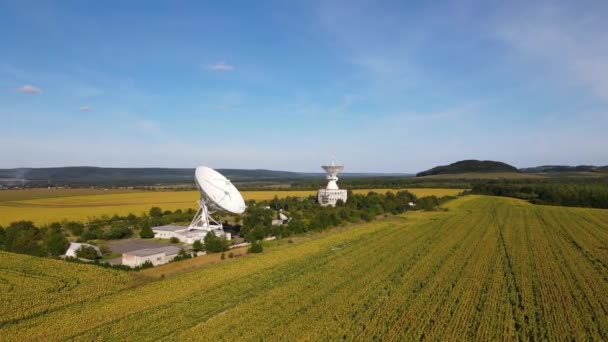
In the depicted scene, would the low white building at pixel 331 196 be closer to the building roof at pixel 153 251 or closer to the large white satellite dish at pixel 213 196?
the large white satellite dish at pixel 213 196

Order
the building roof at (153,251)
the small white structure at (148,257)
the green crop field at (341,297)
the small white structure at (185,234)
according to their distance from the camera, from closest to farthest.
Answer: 1. the green crop field at (341,297)
2. the small white structure at (148,257)
3. the building roof at (153,251)
4. the small white structure at (185,234)

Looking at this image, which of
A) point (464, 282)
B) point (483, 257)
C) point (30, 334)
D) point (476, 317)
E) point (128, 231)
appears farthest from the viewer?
point (128, 231)

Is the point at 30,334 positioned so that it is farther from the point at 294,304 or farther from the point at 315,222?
the point at 315,222

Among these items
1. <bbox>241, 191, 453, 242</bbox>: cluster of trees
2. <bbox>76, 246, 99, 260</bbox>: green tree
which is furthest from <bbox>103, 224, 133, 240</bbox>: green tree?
<bbox>241, 191, 453, 242</bbox>: cluster of trees

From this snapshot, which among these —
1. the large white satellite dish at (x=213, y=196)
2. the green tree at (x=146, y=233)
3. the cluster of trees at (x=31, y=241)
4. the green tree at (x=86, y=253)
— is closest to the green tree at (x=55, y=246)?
the cluster of trees at (x=31, y=241)

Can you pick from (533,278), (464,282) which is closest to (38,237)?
(464,282)
